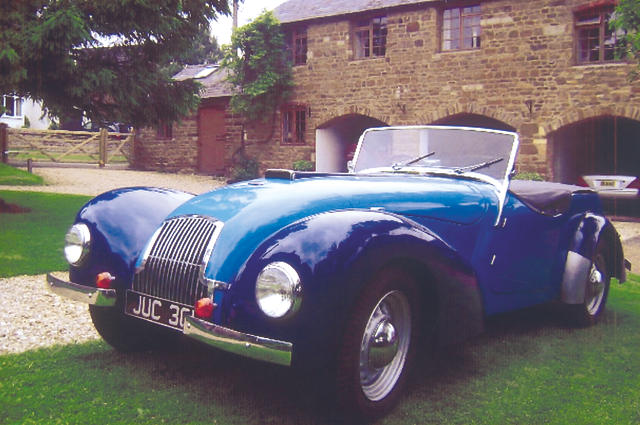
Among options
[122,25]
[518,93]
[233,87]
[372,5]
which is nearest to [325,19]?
[372,5]

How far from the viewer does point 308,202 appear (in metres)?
3.12

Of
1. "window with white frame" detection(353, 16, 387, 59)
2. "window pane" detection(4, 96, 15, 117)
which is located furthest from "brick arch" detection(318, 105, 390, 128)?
"window pane" detection(4, 96, 15, 117)

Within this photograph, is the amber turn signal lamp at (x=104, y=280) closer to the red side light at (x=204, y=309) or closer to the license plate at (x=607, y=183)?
the red side light at (x=204, y=309)

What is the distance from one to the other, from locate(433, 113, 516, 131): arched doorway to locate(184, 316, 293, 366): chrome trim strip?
1561 cm

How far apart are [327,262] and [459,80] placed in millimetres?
15377

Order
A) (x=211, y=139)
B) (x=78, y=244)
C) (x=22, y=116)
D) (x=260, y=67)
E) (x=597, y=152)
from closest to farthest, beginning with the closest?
(x=78, y=244)
(x=597, y=152)
(x=260, y=67)
(x=211, y=139)
(x=22, y=116)

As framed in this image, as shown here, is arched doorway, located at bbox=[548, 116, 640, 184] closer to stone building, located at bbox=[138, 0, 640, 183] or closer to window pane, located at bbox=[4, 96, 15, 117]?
stone building, located at bbox=[138, 0, 640, 183]

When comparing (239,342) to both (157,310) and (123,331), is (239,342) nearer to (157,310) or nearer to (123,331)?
(157,310)

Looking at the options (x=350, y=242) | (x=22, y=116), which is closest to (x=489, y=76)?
(x=350, y=242)

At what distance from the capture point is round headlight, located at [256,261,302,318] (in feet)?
8.80

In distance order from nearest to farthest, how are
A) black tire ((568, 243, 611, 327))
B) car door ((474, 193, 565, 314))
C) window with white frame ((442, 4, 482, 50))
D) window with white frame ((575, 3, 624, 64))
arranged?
car door ((474, 193, 565, 314)) < black tire ((568, 243, 611, 327)) < window with white frame ((575, 3, 624, 64)) < window with white frame ((442, 4, 482, 50))

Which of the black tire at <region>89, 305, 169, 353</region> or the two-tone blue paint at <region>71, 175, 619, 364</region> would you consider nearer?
the two-tone blue paint at <region>71, 175, 619, 364</region>

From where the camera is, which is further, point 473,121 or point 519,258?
point 473,121

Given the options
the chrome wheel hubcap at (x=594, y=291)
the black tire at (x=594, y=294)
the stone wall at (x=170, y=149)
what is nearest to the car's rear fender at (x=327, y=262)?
the black tire at (x=594, y=294)
